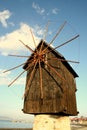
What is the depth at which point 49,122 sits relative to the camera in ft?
51.1

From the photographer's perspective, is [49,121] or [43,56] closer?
[49,121]

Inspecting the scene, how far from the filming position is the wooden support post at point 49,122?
51.1 feet

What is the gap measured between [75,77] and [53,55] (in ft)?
15.8

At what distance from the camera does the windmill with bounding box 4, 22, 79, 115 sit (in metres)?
15.5

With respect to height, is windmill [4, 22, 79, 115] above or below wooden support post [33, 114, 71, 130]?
above

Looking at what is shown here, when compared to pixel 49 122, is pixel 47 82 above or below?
above

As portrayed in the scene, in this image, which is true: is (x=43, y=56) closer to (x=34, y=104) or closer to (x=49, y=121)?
(x=34, y=104)

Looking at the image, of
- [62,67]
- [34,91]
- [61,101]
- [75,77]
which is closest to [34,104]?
[34,91]

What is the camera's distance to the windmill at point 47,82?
1550 cm

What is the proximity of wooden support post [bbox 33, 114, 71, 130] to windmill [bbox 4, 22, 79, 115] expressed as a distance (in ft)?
2.04

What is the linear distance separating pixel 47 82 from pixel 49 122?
3.24 meters

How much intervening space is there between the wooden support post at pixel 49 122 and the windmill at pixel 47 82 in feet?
2.04

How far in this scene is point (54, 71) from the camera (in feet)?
53.7

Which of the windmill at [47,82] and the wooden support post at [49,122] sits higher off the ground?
the windmill at [47,82]
